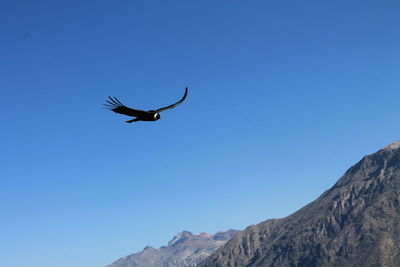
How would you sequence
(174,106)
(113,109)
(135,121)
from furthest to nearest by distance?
(174,106) < (135,121) < (113,109)

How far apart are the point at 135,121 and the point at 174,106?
6.82 ft

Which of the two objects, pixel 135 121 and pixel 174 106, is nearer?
pixel 135 121

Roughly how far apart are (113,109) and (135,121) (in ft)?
5.25

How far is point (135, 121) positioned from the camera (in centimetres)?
1755

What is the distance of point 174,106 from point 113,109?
11.4 ft

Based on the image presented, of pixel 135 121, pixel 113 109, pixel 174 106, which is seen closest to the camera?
pixel 113 109

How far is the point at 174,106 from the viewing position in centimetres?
1895

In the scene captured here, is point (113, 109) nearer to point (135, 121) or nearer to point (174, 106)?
point (135, 121)

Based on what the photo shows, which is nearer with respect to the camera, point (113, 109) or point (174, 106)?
point (113, 109)

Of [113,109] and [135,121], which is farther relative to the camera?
[135,121]

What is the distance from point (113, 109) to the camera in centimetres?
1609

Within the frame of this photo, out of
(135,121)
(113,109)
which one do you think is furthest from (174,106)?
(113,109)
